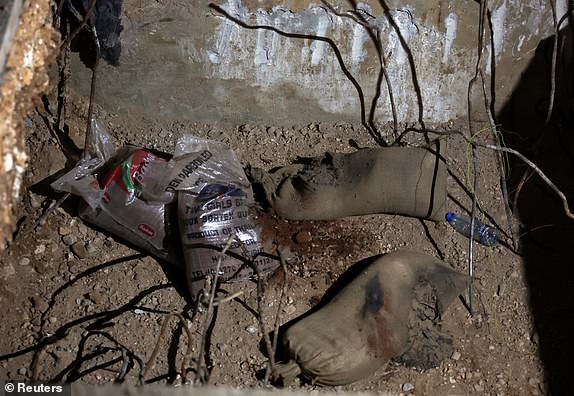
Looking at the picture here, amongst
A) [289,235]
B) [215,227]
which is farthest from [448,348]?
[215,227]

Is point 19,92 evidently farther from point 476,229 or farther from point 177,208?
point 476,229

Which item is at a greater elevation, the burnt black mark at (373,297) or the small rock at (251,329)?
the burnt black mark at (373,297)

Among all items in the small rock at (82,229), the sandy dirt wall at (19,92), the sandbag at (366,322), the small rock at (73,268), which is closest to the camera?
the sandy dirt wall at (19,92)

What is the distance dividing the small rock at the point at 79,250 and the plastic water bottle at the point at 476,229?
1.92 m

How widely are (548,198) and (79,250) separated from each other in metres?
2.59

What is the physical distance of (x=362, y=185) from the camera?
3.24 metres

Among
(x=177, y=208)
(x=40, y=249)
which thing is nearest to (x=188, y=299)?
(x=177, y=208)

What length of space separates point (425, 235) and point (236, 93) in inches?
51.7

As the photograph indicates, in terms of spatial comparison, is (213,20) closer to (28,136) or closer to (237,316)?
(28,136)

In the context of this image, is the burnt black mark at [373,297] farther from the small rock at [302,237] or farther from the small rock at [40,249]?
the small rock at [40,249]

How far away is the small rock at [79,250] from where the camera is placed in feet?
10.3

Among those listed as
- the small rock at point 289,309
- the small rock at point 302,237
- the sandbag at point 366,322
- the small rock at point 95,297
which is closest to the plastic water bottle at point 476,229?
the sandbag at point 366,322

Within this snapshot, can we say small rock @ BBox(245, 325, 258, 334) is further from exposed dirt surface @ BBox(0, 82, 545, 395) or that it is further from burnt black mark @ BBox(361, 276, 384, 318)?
burnt black mark @ BBox(361, 276, 384, 318)

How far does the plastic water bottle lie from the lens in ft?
11.2
